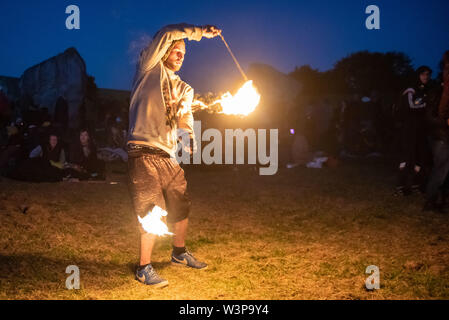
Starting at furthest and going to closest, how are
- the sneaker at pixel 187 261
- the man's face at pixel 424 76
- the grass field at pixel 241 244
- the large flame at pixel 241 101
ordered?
the man's face at pixel 424 76
the large flame at pixel 241 101
the sneaker at pixel 187 261
the grass field at pixel 241 244

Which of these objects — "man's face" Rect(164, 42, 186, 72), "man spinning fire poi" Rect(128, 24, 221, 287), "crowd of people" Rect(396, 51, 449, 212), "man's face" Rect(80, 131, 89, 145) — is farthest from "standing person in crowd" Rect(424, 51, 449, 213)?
"man's face" Rect(80, 131, 89, 145)

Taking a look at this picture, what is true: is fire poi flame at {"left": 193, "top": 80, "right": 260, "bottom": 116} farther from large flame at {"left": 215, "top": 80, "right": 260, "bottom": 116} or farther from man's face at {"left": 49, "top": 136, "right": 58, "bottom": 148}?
man's face at {"left": 49, "top": 136, "right": 58, "bottom": 148}

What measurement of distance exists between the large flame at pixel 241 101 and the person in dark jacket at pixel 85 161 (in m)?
6.53

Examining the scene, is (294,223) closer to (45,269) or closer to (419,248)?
(419,248)

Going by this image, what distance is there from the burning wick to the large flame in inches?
53.5

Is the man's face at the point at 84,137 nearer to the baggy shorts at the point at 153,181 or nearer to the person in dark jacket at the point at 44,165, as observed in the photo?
the person in dark jacket at the point at 44,165

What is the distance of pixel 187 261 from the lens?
4254mm

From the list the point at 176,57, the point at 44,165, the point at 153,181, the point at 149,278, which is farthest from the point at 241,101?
the point at 44,165

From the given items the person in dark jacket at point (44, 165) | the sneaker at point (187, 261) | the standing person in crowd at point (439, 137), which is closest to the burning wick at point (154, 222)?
the sneaker at point (187, 261)

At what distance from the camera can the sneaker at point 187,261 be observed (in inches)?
166

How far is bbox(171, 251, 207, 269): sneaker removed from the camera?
166 inches

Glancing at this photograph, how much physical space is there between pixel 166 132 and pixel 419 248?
11.0 feet

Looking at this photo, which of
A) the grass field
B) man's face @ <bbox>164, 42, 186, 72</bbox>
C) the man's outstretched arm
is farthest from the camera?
man's face @ <bbox>164, 42, 186, 72</bbox>
